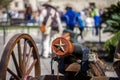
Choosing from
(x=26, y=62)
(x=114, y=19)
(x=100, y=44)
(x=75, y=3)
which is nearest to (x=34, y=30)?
(x=100, y=44)

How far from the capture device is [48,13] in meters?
13.6

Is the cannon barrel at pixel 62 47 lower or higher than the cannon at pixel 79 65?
higher

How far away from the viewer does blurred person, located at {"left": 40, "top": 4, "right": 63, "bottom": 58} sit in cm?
1363

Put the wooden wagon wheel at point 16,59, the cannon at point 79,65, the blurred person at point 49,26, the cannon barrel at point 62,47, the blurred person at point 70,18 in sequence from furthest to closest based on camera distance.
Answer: the blurred person at point 70,18 → the blurred person at point 49,26 → the cannon at point 79,65 → the cannon barrel at point 62,47 → the wooden wagon wheel at point 16,59

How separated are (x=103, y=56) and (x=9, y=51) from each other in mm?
7971

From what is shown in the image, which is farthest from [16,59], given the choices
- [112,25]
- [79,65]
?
[112,25]

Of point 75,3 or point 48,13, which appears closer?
point 48,13

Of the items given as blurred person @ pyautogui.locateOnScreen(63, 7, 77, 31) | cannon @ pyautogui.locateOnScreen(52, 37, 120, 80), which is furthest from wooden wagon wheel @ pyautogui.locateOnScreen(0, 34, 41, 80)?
blurred person @ pyautogui.locateOnScreen(63, 7, 77, 31)

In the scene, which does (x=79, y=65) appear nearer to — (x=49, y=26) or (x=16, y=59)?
(x=16, y=59)

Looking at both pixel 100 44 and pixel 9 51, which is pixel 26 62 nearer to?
pixel 9 51

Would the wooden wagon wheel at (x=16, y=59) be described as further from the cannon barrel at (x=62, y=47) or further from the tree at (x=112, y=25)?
the tree at (x=112, y=25)

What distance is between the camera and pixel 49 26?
1377cm

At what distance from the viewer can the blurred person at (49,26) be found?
13.6 m

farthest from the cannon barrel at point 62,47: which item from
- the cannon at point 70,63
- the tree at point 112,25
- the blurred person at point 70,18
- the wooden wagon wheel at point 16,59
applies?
the blurred person at point 70,18
